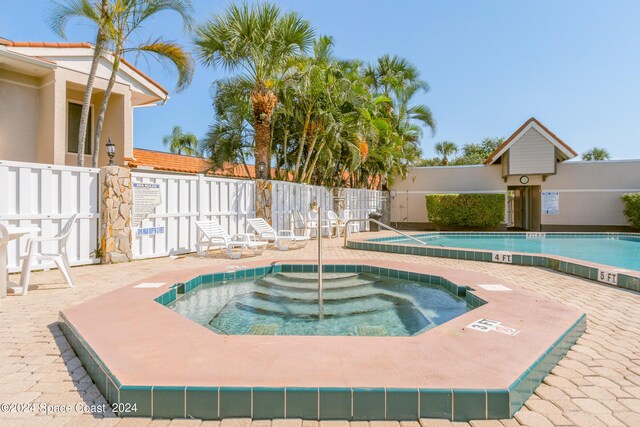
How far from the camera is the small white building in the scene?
18641 millimetres

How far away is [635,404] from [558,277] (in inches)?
195

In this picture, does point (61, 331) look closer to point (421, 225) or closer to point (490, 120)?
point (421, 225)

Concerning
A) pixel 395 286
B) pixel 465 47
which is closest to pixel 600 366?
pixel 395 286

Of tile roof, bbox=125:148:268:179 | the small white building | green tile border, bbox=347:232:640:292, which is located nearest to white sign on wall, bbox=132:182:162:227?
green tile border, bbox=347:232:640:292

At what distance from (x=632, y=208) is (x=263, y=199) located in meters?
17.6

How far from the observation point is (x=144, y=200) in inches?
337

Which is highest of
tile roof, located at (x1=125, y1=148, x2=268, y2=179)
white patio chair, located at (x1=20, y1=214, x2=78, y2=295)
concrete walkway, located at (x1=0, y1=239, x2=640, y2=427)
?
tile roof, located at (x1=125, y1=148, x2=268, y2=179)

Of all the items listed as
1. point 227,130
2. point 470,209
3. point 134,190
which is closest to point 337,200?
point 227,130

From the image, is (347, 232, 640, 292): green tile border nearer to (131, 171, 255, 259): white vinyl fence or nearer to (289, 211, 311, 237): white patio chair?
(289, 211, 311, 237): white patio chair

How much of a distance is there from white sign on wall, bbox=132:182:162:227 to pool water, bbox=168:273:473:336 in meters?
3.51

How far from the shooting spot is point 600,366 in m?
2.85

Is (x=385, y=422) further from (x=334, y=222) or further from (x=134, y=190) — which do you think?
(x=334, y=222)

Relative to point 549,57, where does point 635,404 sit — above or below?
below

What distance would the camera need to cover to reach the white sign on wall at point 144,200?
8.40 meters
